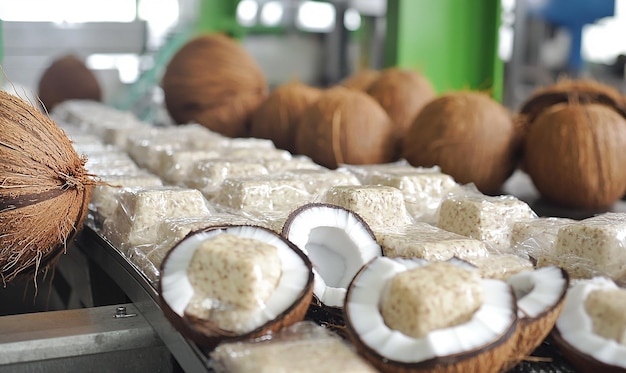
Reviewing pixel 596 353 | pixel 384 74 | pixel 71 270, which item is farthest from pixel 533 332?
pixel 384 74

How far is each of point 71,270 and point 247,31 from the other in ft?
11.4

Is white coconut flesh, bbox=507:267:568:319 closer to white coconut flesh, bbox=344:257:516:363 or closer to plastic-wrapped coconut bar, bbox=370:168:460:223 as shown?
white coconut flesh, bbox=344:257:516:363

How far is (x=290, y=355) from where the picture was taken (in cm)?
64

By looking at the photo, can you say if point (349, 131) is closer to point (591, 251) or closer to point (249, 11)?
point (591, 251)

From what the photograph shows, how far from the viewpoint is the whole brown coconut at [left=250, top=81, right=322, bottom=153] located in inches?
82.2

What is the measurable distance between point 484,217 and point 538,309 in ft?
1.20

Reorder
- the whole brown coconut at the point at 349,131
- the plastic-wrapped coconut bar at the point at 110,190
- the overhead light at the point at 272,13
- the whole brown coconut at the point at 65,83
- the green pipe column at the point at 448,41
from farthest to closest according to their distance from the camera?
the overhead light at the point at 272,13
the whole brown coconut at the point at 65,83
the green pipe column at the point at 448,41
the whole brown coconut at the point at 349,131
the plastic-wrapped coconut bar at the point at 110,190

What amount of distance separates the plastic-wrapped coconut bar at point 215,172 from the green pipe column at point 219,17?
293 cm

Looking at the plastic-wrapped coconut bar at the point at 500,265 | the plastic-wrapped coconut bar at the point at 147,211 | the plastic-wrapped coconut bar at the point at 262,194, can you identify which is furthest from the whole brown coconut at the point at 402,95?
the plastic-wrapped coconut bar at the point at 500,265

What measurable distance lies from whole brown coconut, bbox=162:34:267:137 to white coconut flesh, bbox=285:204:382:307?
142cm

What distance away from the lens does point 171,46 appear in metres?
3.72

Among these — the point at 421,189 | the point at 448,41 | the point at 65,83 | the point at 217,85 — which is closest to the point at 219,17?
the point at 65,83

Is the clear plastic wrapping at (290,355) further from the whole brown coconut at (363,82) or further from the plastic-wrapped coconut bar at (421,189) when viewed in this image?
the whole brown coconut at (363,82)

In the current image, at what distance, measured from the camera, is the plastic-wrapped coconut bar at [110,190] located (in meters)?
1.20
